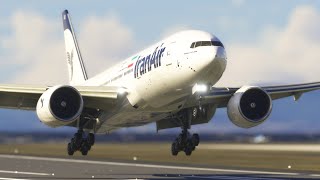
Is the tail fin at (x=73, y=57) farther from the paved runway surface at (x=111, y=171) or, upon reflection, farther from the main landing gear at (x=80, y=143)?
the main landing gear at (x=80, y=143)

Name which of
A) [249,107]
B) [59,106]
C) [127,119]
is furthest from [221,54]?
[59,106]

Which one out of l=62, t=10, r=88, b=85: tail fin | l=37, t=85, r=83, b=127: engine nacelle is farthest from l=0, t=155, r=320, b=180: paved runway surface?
l=37, t=85, r=83, b=127: engine nacelle

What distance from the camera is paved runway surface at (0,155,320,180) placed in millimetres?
64500

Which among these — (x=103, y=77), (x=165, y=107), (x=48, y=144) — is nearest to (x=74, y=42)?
(x=103, y=77)

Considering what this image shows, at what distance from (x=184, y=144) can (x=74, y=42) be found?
26.6 m

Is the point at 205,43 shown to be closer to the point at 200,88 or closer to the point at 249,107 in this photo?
the point at 200,88

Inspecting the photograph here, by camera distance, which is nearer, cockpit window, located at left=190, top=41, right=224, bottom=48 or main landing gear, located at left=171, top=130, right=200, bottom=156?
cockpit window, located at left=190, top=41, right=224, bottom=48

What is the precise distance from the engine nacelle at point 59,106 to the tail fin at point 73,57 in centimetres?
2117

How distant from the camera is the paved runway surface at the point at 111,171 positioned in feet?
212

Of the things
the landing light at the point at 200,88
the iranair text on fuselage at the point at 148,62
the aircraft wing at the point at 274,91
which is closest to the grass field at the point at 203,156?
the aircraft wing at the point at 274,91

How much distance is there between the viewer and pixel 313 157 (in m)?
93.6

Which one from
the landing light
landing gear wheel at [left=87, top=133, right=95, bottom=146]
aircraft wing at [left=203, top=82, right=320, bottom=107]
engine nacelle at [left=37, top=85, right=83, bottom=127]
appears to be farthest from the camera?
landing gear wheel at [left=87, top=133, right=95, bottom=146]

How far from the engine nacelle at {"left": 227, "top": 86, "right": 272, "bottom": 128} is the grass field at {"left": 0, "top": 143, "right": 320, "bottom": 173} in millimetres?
32041

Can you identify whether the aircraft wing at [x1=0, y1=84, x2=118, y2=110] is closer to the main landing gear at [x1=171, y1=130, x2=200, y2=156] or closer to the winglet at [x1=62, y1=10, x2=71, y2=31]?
the main landing gear at [x1=171, y1=130, x2=200, y2=156]
